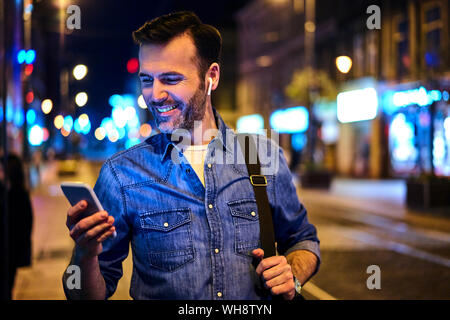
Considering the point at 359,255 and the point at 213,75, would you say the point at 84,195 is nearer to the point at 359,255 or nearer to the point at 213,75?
the point at 213,75

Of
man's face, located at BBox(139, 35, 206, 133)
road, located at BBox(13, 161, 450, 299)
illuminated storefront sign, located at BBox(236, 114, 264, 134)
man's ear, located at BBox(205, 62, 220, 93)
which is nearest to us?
man's face, located at BBox(139, 35, 206, 133)

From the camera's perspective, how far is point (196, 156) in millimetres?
2129

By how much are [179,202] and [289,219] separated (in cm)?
51

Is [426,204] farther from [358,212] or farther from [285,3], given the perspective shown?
[285,3]

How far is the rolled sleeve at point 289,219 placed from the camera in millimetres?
2199

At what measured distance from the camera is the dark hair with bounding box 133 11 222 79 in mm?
2002

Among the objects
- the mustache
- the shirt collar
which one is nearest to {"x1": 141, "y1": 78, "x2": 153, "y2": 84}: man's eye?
the mustache

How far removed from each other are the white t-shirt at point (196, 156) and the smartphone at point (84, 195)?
1.88 feet

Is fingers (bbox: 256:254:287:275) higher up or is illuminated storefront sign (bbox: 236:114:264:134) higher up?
illuminated storefront sign (bbox: 236:114:264:134)

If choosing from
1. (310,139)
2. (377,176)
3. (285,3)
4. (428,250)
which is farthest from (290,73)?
(428,250)

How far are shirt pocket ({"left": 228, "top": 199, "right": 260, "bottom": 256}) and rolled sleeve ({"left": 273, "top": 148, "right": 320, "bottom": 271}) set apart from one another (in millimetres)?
159

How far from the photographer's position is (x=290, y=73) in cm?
3625

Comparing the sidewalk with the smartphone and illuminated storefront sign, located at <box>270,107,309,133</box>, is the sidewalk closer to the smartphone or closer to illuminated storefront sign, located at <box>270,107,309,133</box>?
the smartphone
